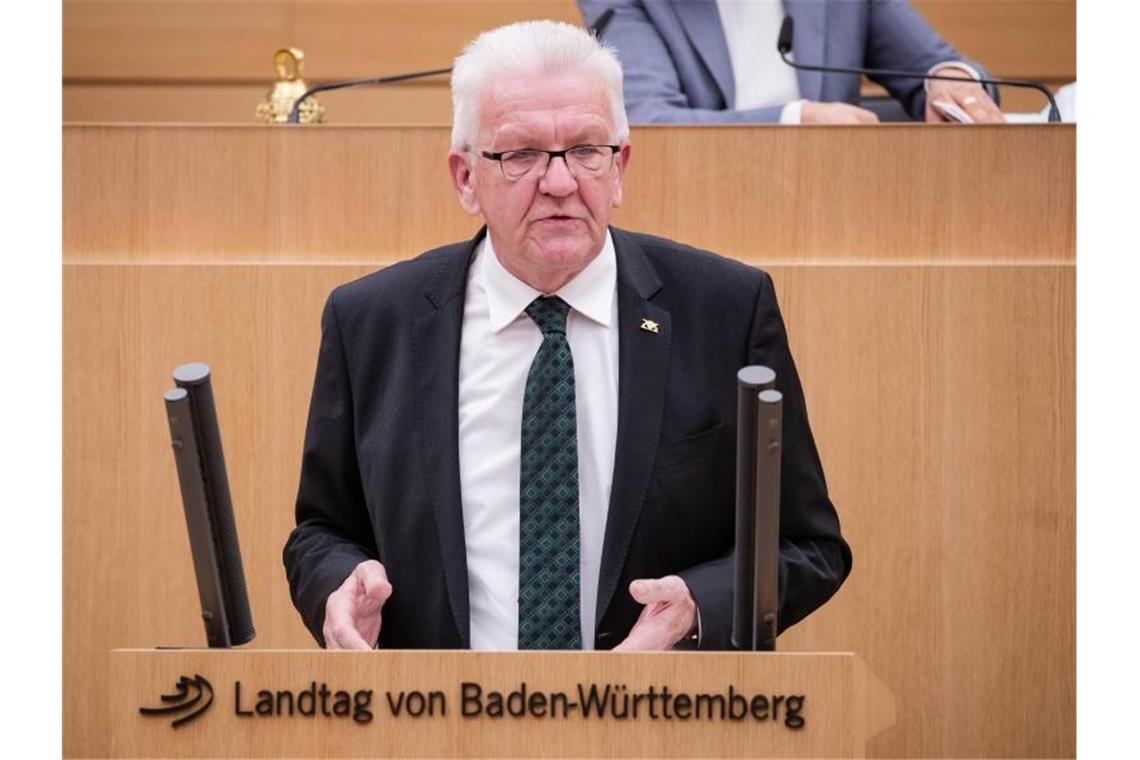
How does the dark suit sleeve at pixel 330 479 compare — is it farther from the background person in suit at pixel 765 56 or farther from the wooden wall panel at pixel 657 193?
the background person in suit at pixel 765 56

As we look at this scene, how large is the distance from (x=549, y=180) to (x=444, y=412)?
0.31 m

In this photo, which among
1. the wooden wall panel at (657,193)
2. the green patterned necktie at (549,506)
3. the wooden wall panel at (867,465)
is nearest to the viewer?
the green patterned necktie at (549,506)

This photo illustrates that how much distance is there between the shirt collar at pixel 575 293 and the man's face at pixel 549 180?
0.07ft

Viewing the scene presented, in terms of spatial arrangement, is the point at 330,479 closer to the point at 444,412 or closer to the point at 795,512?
the point at 444,412

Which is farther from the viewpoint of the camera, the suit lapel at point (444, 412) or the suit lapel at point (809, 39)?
the suit lapel at point (809, 39)

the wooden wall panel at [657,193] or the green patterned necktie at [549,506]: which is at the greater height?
the wooden wall panel at [657,193]

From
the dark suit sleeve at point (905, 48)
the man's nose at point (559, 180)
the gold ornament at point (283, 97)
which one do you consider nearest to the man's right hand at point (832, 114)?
the dark suit sleeve at point (905, 48)

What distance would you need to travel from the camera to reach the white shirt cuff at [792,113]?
3545 millimetres

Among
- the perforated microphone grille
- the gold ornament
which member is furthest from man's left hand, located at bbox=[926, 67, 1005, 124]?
the perforated microphone grille

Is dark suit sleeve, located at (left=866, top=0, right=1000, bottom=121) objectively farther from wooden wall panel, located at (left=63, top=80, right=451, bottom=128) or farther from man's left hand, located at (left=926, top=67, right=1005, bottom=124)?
wooden wall panel, located at (left=63, top=80, right=451, bottom=128)

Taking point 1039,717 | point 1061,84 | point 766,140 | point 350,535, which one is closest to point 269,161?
point 766,140

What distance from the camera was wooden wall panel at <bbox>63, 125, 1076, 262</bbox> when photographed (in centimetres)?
329

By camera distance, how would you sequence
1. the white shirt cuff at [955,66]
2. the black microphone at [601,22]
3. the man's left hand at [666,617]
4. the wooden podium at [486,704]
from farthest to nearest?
the white shirt cuff at [955,66], the black microphone at [601,22], the man's left hand at [666,617], the wooden podium at [486,704]

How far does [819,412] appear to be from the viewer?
3.21m
